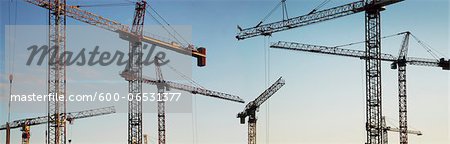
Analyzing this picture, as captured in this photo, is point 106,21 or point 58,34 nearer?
point 58,34

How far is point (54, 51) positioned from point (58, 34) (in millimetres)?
1962

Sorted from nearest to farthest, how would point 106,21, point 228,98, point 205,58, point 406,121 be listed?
point 106,21 < point 205,58 < point 406,121 < point 228,98

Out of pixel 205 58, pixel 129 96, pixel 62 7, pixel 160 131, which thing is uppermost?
pixel 62 7

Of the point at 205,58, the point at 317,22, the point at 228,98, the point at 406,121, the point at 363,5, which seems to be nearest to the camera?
the point at 363,5

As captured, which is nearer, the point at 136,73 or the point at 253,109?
the point at 136,73

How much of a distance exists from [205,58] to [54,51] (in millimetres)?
25202

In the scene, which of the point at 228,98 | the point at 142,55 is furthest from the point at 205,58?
the point at 228,98

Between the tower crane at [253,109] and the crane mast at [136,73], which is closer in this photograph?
the crane mast at [136,73]

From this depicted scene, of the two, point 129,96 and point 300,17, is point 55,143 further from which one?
point 300,17

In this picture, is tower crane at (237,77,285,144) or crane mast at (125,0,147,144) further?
tower crane at (237,77,285,144)

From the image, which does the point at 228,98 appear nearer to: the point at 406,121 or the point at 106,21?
the point at 406,121

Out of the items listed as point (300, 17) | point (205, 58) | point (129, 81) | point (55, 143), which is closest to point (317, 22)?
point (300, 17)

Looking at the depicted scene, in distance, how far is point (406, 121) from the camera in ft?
344

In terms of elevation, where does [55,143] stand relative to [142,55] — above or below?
below
